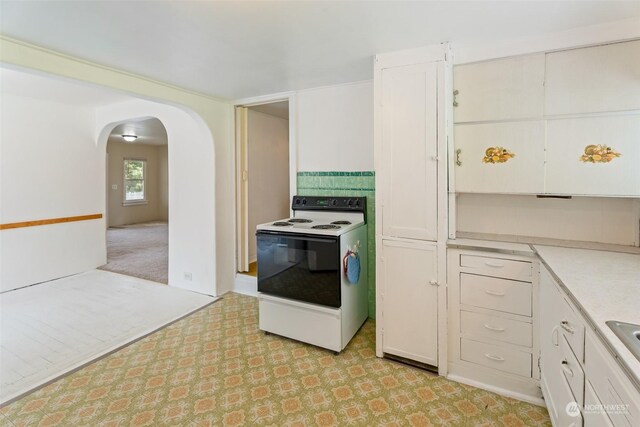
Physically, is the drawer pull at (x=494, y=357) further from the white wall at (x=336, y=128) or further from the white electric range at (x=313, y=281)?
the white wall at (x=336, y=128)

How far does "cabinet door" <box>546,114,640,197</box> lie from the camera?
1.74 m

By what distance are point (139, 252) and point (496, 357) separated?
561 centimetres

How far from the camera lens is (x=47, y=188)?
13.2 feet

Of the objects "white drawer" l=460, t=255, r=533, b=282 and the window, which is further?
the window

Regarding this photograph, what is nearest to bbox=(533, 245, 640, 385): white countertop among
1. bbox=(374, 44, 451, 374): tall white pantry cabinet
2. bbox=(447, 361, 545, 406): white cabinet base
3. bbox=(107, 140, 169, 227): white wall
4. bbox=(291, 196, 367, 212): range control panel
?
bbox=(374, 44, 451, 374): tall white pantry cabinet

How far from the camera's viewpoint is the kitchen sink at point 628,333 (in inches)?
32.0

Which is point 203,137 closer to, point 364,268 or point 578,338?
point 364,268

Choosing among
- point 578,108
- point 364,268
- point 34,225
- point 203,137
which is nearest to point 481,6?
point 578,108

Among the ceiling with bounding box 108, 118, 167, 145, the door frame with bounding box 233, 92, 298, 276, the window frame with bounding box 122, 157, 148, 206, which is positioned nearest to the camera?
the door frame with bounding box 233, 92, 298, 276

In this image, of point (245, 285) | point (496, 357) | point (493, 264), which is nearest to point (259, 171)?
point (245, 285)

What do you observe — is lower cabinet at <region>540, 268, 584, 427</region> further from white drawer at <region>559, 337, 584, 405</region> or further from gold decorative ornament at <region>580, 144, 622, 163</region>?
gold decorative ornament at <region>580, 144, 622, 163</region>

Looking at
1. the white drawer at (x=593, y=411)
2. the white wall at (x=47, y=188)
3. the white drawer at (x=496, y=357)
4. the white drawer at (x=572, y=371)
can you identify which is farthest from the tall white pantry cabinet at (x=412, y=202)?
the white wall at (x=47, y=188)

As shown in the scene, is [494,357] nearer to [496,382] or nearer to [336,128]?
[496,382]

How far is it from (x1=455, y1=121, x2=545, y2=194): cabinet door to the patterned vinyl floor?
1327mm
